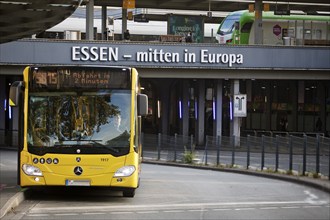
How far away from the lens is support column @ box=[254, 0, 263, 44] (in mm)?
43031

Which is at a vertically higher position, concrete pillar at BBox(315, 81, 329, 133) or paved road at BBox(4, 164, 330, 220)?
paved road at BBox(4, 164, 330, 220)

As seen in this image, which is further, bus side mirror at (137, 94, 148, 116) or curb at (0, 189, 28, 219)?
bus side mirror at (137, 94, 148, 116)

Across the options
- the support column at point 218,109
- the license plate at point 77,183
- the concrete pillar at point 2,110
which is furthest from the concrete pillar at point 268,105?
the license plate at point 77,183

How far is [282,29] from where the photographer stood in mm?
45156

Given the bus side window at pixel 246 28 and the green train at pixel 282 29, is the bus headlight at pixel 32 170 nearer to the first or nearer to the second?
the green train at pixel 282 29

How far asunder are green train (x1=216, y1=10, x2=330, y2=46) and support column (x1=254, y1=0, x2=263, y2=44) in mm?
1599

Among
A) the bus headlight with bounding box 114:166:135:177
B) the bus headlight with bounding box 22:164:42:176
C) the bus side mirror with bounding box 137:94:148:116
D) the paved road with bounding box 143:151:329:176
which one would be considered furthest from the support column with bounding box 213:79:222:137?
the bus headlight with bounding box 22:164:42:176

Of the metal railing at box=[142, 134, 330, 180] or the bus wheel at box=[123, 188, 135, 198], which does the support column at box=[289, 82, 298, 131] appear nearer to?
the metal railing at box=[142, 134, 330, 180]

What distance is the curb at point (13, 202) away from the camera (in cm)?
1201

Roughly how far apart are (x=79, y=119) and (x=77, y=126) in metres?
0.17

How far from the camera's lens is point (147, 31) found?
5941cm

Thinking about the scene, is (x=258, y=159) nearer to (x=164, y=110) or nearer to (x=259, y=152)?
(x=259, y=152)

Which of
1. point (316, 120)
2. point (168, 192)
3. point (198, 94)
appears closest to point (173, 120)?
point (198, 94)

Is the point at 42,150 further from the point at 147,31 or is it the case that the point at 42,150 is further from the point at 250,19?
the point at 147,31
